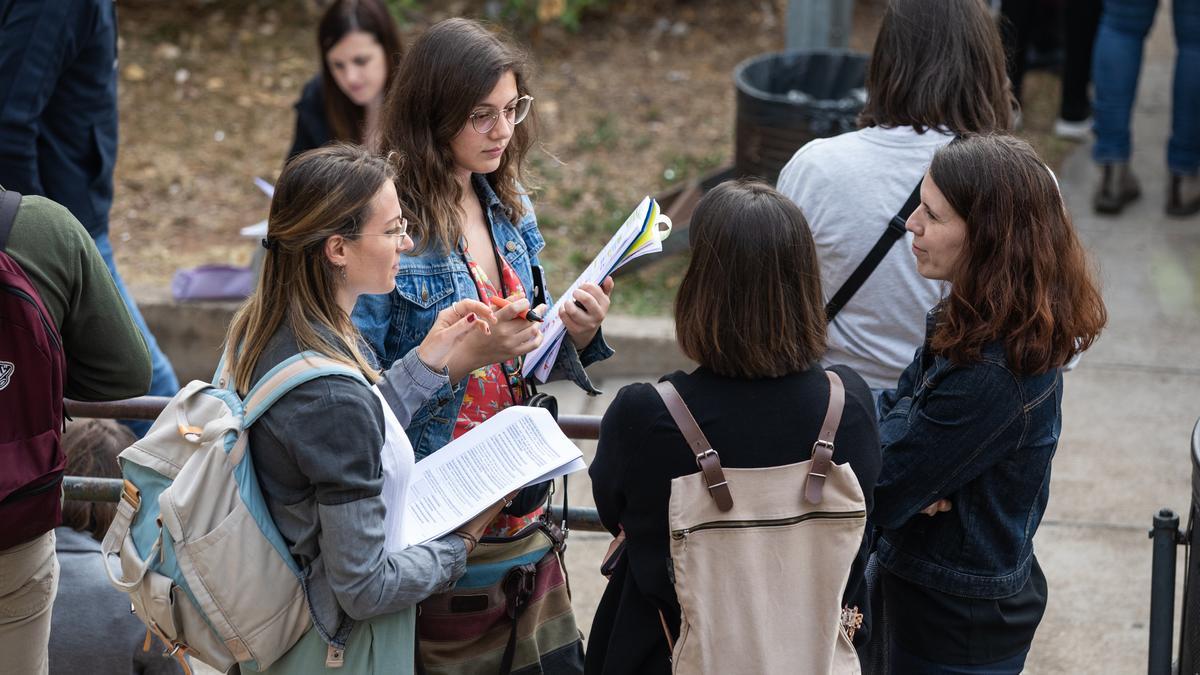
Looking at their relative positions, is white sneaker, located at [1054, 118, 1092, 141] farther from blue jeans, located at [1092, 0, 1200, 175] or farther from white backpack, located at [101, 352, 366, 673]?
white backpack, located at [101, 352, 366, 673]

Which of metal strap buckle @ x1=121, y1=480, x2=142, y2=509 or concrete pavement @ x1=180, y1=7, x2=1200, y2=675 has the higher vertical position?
metal strap buckle @ x1=121, y1=480, x2=142, y2=509

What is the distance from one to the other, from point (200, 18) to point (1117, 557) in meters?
7.27

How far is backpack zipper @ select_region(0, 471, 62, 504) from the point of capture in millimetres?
2543

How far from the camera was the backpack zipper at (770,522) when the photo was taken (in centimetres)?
220

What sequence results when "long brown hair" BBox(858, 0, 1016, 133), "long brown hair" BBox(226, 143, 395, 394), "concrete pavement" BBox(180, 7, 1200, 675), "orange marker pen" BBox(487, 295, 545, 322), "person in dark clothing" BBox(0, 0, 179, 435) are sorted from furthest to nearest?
"concrete pavement" BBox(180, 7, 1200, 675) → "person in dark clothing" BBox(0, 0, 179, 435) → "long brown hair" BBox(858, 0, 1016, 133) → "orange marker pen" BBox(487, 295, 545, 322) → "long brown hair" BBox(226, 143, 395, 394)

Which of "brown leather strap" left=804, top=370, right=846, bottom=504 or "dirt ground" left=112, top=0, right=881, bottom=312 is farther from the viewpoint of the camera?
"dirt ground" left=112, top=0, right=881, bottom=312

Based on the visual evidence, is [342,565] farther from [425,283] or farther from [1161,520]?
[1161,520]

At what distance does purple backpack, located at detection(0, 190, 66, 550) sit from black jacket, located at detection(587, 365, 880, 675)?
1122mm

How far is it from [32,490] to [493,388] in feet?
3.09

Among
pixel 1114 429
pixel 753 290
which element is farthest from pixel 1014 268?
pixel 1114 429

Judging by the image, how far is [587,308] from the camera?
2.68 meters

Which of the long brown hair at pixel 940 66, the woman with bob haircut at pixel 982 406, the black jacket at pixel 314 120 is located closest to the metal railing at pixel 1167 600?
the woman with bob haircut at pixel 982 406

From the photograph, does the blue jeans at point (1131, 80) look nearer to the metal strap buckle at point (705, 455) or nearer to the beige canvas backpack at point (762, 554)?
the beige canvas backpack at point (762, 554)

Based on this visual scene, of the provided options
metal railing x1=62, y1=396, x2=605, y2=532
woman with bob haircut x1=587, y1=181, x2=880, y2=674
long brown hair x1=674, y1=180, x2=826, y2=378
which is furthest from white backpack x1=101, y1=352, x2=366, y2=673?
metal railing x1=62, y1=396, x2=605, y2=532
